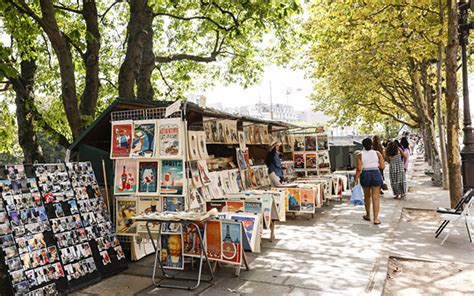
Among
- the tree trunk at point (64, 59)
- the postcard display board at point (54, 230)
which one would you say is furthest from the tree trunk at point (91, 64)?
the postcard display board at point (54, 230)

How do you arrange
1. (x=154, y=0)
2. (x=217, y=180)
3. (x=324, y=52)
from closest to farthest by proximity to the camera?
(x=217, y=180) < (x=154, y=0) < (x=324, y=52)

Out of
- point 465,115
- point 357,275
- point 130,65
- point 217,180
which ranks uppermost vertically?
point 130,65

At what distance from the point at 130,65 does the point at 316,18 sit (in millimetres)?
6425

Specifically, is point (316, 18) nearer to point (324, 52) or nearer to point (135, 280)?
point (324, 52)

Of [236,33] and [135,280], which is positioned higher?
[236,33]

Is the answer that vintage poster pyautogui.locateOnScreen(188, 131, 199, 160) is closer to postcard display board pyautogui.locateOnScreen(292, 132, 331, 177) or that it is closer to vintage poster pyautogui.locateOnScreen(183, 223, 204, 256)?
vintage poster pyautogui.locateOnScreen(183, 223, 204, 256)

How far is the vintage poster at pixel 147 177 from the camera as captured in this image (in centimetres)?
601

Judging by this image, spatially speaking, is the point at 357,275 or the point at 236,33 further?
the point at 236,33

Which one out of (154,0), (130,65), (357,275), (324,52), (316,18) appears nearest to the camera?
(357,275)

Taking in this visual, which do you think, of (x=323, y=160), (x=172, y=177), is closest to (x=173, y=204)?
(x=172, y=177)

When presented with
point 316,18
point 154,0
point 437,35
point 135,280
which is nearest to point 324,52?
point 316,18

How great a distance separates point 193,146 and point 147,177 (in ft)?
2.88

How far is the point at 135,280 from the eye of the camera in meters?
5.38

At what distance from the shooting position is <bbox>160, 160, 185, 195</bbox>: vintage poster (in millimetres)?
5879
